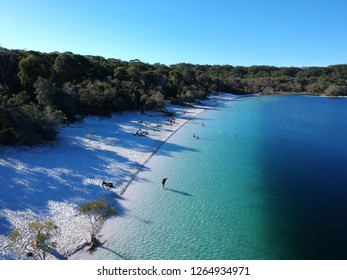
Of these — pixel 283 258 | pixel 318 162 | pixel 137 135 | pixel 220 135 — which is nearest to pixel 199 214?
pixel 283 258

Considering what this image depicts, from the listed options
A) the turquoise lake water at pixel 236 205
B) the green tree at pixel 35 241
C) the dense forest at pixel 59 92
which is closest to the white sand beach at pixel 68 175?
the green tree at pixel 35 241

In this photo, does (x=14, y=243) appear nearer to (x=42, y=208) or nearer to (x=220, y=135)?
(x=42, y=208)

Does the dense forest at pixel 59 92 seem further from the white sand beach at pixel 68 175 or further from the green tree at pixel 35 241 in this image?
the green tree at pixel 35 241

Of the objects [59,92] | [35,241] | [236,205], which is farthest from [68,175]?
[59,92]

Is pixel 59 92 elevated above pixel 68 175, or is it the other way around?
pixel 59 92

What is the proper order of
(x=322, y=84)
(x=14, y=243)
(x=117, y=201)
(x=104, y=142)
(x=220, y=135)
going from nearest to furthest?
(x=14, y=243) < (x=117, y=201) < (x=104, y=142) < (x=220, y=135) < (x=322, y=84)

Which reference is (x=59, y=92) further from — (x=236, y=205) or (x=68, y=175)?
(x=236, y=205)
